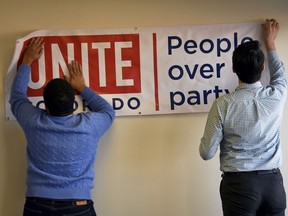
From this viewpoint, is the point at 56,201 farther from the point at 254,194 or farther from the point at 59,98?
the point at 254,194

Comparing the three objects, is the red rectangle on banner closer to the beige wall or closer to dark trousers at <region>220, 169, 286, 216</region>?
the beige wall

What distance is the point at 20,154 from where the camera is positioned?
2225mm

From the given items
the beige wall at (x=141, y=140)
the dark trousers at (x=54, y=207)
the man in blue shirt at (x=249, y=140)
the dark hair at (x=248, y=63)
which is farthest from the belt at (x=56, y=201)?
the dark hair at (x=248, y=63)

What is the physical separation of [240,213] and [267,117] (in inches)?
17.7

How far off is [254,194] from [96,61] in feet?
3.54

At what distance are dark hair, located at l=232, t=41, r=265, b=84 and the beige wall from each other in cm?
48

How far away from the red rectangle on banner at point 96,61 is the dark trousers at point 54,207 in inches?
24.5

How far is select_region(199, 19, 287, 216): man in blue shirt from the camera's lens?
1.75m

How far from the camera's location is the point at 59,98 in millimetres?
1777

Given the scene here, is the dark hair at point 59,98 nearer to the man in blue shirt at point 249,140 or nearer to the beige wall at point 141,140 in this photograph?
the beige wall at point 141,140

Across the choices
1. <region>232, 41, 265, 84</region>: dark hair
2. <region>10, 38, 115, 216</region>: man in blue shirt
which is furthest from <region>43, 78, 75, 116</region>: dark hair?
<region>232, 41, 265, 84</region>: dark hair

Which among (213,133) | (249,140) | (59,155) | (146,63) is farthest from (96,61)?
(249,140)

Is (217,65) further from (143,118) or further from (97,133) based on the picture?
(97,133)

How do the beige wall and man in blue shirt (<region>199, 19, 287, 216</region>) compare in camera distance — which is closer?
man in blue shirt (<region>199, 19, 287, 216</region>)
